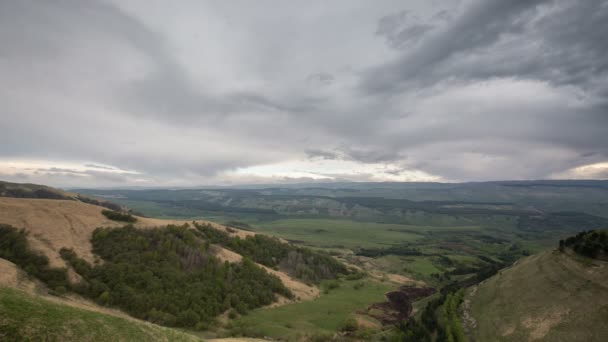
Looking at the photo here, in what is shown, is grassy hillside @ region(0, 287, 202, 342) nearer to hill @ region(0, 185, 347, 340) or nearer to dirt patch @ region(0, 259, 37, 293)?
dirt patch @ region(0, 259, 37, 293)

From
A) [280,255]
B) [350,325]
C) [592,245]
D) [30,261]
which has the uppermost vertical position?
[592,245]

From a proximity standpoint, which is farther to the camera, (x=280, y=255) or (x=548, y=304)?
(x=280, y=255)

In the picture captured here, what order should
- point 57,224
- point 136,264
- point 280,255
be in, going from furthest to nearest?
point 280,255 < point 57,224 < point 136,264

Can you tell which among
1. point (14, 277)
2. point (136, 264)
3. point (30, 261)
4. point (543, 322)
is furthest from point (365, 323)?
point (30, 261)

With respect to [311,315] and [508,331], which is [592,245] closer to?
[508,331]

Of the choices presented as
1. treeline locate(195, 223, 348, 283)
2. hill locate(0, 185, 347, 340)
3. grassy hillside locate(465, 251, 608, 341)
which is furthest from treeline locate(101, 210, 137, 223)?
grassy hillside locate(465, 251, 608, 341)

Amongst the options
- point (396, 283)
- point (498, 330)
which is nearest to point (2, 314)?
point (498, 330)

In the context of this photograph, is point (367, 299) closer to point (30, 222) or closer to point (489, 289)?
point (489, 289)
